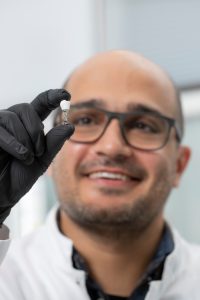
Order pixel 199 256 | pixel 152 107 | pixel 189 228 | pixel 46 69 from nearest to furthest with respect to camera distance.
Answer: pixel 152 107 < pixel 199 256 < pixel 46 69 < pixel 189 228

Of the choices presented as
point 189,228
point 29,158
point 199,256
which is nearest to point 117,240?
point 199,256

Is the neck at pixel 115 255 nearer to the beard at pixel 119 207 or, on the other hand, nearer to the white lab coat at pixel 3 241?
the beard at pixel 119 207

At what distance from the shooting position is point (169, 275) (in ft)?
3.90

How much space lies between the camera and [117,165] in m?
1.16

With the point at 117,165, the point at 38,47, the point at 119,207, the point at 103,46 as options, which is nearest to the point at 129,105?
the point at 117,165

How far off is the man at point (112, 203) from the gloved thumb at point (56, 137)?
0.36m

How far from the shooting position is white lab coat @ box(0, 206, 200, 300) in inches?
44.0

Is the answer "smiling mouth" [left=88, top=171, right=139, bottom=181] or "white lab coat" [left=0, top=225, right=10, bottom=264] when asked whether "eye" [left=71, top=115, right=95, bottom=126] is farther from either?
"white lab coat" [left=0, top=225, right=10, bottom=264]

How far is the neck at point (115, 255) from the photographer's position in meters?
1.21

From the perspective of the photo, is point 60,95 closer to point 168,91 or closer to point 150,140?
point 150,140

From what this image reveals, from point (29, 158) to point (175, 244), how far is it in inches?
26.3

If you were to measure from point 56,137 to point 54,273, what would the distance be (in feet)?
1.74

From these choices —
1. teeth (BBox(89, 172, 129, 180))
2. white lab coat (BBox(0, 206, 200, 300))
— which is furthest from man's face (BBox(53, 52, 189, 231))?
white lab coat (BBox(0, 206, 200, 300))

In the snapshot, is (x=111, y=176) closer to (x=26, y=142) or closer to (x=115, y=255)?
(x=115, y=255)
